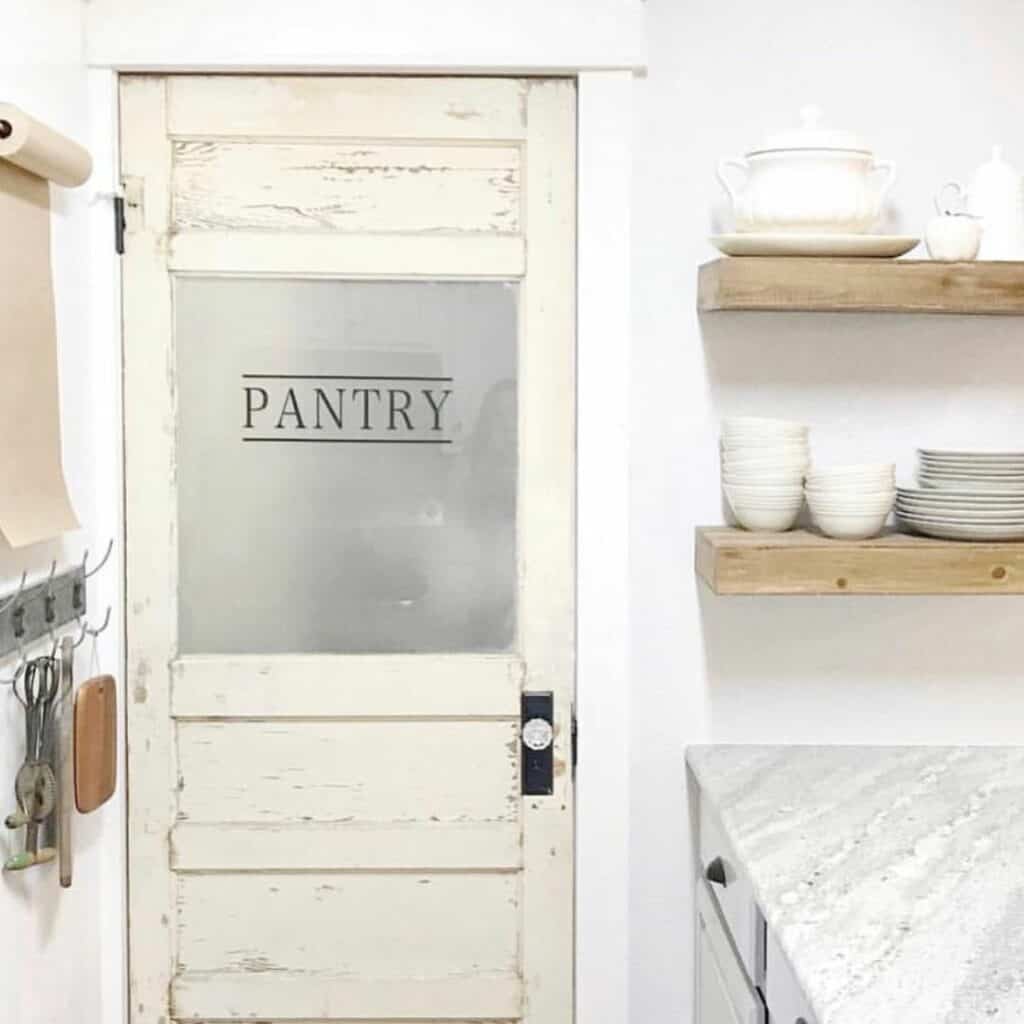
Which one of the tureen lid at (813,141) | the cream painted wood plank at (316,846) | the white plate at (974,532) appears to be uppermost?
the tureen lid at (813,141)

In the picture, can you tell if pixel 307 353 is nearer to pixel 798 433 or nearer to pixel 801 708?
pixel 798 433

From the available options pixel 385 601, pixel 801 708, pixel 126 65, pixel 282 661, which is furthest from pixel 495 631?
pixel 126 65

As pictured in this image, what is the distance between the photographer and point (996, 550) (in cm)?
205

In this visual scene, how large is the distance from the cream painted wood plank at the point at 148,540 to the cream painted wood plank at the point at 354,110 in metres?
0.12

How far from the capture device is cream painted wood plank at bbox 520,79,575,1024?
224 cm

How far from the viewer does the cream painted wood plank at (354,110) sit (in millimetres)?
2227

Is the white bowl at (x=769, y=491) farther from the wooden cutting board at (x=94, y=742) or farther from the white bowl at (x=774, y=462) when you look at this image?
the wooden cutting board at (x=94, y=742)

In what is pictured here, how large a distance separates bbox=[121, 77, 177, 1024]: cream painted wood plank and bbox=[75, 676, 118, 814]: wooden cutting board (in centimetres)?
18

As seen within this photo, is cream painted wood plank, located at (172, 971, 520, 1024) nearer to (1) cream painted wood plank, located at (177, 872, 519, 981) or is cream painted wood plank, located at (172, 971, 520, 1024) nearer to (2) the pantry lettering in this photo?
(1) cream painted wood plank, located at (177, 872, 519, 981)

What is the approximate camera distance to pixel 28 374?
180 cm

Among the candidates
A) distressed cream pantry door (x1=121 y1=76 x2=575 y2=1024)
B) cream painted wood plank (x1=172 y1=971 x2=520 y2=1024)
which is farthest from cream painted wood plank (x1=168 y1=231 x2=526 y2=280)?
cream painted wood plank (x1=172 y1=971 x2=520 y2=1024)

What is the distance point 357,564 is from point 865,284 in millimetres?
883

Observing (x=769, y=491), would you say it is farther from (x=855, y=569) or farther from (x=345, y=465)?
(x=345, y=465)

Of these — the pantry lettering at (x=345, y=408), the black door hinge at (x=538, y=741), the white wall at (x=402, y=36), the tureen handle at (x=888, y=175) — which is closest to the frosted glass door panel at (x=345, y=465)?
the pantry lettering at (x=345, y=408)
